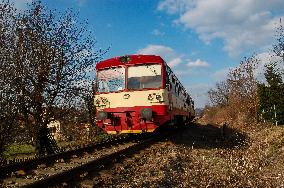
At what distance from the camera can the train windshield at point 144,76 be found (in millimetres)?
14945

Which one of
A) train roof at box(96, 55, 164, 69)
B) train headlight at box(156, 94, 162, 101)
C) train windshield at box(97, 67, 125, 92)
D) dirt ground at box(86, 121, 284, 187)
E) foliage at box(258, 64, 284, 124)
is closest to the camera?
dirt ground at box(86, 121, 284, 187)

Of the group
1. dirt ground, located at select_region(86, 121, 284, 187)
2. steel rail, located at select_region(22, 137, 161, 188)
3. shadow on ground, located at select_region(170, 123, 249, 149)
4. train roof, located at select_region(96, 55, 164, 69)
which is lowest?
dirt ground, located at select_region(86, 121, 284, 187)

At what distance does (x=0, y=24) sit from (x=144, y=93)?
11697 mm

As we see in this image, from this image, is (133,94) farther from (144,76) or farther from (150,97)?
(144,76)

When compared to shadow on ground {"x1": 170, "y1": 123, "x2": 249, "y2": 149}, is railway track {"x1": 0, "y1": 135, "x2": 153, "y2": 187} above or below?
below

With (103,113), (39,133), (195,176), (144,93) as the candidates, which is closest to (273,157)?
(195,176)

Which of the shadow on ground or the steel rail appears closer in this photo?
the steel rail

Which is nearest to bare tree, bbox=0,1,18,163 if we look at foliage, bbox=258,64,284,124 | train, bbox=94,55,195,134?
train, bbox=94,55,195,134

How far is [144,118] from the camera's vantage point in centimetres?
1466

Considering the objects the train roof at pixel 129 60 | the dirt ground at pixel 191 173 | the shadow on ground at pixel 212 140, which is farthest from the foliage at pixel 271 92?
the dirt ground at pixel 191 173

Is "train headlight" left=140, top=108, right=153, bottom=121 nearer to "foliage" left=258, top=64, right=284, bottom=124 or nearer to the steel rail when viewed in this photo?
the steel rail

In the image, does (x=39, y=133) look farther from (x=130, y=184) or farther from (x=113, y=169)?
(x=130, y=184)

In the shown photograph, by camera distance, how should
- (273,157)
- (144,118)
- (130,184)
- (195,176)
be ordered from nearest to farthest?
(130,184) < (195,176) < (273,157) < (144,118)

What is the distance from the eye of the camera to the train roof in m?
15.2
